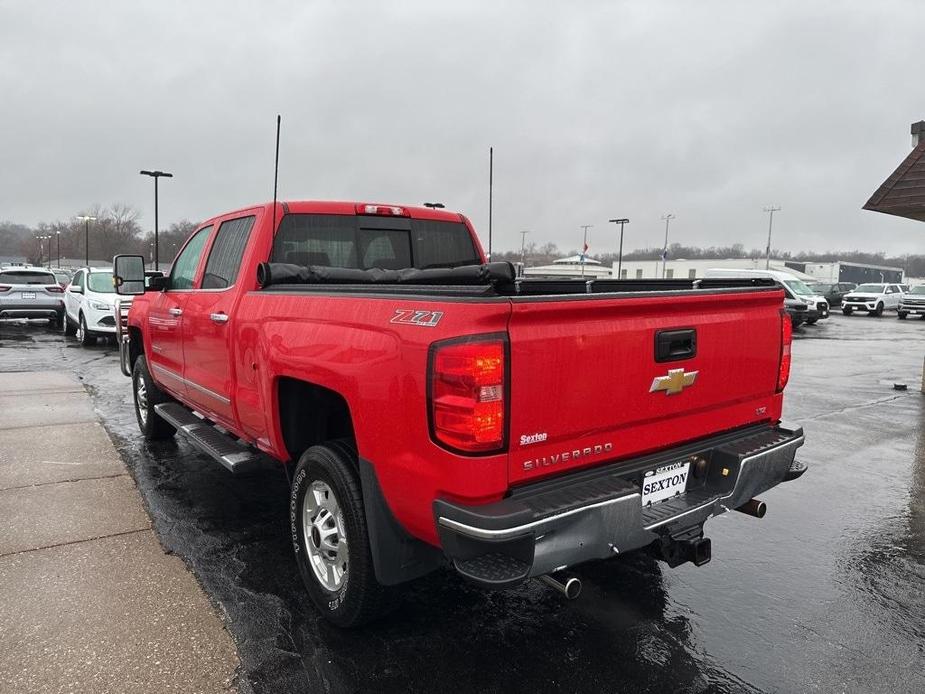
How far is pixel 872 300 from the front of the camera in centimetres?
3328

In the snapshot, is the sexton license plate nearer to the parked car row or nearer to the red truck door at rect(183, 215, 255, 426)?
the red truck door at rect(183, 215, 255, 426)

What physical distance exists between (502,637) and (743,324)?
1902 mm

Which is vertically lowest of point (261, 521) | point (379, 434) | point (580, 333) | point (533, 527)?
point (261, 521)

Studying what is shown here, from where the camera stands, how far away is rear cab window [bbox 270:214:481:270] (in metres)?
4.17

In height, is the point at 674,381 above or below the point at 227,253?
below

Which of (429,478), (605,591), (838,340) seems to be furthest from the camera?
(838,340)

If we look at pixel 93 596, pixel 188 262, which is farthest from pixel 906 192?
pixel 93 596

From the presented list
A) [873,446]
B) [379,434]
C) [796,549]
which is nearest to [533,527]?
[379,434]

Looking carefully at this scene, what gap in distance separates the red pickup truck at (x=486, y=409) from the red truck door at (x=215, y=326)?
0.03 meters

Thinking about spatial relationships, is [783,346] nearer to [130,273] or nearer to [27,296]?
[130,273]

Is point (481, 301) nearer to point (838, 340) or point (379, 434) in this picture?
point (379, 434)

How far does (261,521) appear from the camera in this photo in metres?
4.38

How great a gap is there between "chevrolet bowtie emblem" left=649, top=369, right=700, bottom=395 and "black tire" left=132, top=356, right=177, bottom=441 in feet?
16.2

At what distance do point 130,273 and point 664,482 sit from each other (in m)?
4.90
